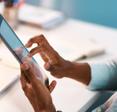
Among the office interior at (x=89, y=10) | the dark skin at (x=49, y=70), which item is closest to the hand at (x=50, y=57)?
the dark skin at (x=49, y=70)

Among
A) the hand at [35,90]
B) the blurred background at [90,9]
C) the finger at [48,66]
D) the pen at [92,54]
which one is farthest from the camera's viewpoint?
the blurred background at [90,9]

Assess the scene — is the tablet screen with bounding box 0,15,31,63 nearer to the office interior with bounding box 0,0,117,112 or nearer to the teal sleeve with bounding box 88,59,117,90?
the teal sleeve with bounding box 88,59,117,90

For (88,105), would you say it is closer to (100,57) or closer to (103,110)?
(103,110)

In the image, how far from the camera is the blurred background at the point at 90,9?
1.37 m

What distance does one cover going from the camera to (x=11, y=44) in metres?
0.75

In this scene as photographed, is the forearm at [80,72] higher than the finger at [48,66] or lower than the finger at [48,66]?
lower

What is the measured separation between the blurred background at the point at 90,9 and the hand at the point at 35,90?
2.33ft

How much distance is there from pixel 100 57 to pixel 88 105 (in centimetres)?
29

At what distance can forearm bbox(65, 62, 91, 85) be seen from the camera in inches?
35.8

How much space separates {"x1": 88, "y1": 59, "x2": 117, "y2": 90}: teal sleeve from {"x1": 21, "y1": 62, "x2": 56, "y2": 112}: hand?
0.21 m

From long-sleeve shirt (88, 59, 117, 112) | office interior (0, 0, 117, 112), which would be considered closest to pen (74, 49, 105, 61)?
long-sleeve shirt (88, 59, 117, 112)

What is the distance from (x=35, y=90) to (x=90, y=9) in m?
0.74

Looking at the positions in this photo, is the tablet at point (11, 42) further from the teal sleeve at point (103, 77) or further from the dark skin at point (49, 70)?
the teal sleeve at point (103, 77)

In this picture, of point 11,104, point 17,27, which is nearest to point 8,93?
point 11,104
